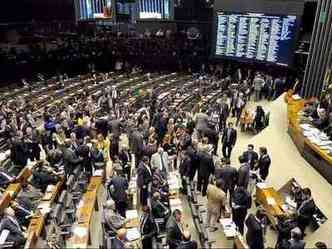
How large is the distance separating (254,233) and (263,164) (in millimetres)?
2976

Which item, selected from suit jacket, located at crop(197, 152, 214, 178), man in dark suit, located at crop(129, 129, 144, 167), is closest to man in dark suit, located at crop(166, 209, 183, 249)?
suit jacket, located at crop(197, 152, 214, 178)

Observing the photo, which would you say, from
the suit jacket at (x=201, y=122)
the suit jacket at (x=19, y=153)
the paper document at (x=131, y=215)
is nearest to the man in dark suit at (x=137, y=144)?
the suit jacket at (x=201, y=122)

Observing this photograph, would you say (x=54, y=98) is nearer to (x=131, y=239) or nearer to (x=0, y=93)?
(x=0, y=93)

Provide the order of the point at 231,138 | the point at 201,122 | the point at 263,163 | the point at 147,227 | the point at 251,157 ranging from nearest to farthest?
the point at 147,227, the point at 263,163, the point at 251,157, the point at 231,138, the point at 201,122

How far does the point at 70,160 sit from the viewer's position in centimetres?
1006

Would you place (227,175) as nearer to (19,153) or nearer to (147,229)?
(147,229)

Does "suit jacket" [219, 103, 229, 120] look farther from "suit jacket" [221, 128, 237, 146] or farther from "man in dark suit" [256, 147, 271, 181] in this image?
"man in dark suit" [256, 147, 271, 181]

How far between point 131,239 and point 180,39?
17367mm

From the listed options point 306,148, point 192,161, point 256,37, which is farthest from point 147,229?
point 256,37

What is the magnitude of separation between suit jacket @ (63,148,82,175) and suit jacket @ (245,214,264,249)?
4705 mm

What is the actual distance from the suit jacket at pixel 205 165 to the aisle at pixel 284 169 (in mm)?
702

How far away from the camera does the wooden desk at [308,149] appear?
10.0 meters

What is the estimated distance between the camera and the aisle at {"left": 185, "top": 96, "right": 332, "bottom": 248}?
27.7 feet

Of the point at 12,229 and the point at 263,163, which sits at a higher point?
the point at 263,163
